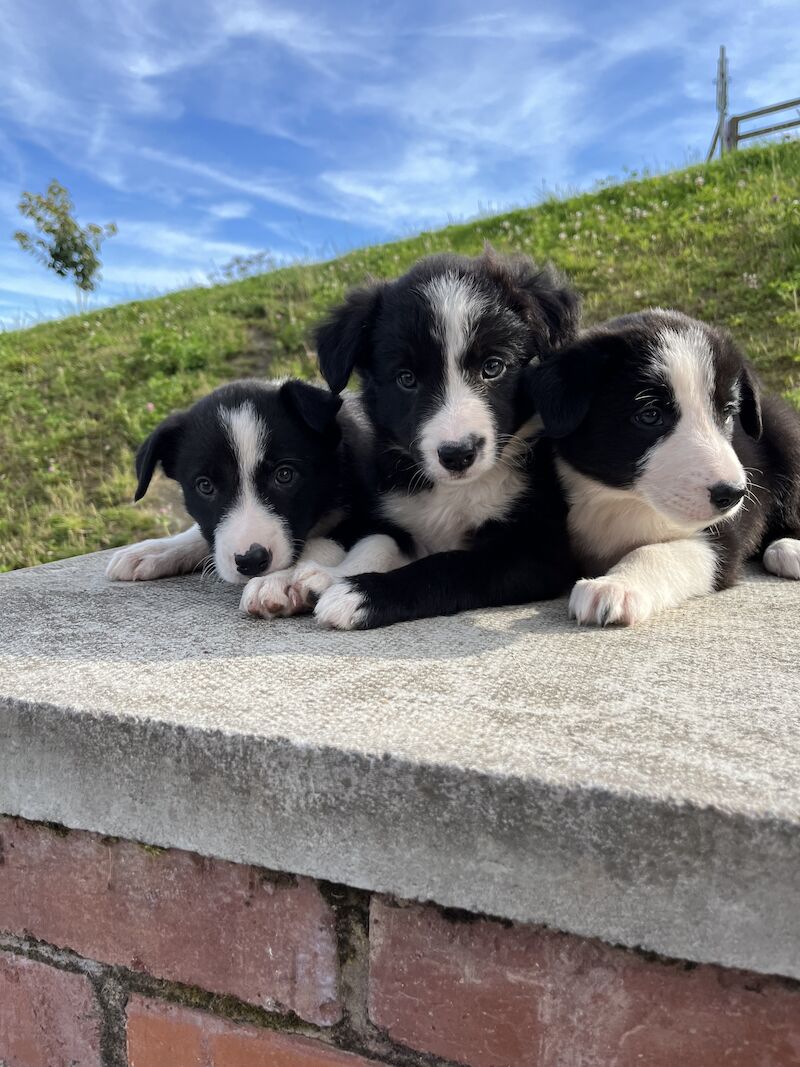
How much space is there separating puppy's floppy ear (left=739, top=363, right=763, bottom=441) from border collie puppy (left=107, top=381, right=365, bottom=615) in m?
1.20

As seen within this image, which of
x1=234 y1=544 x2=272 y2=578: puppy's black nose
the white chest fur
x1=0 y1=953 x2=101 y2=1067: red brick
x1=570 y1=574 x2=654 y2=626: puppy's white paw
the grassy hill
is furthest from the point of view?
the grassy hill

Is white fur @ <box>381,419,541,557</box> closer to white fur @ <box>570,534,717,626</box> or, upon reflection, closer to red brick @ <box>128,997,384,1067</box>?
white fur @ <box>570,534,717,626</box>

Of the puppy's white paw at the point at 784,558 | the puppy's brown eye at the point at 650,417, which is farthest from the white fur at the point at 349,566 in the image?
the puppy's white paw at the point at 784,558

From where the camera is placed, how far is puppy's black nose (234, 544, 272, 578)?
2.50 meters

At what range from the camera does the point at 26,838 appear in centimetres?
163

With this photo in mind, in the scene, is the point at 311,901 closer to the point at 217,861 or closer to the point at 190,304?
the point at 217,861

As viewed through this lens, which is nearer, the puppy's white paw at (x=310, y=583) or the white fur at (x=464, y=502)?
the puppy's white paw at (x=310, y=583)

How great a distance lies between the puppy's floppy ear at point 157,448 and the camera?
2861 millimetres

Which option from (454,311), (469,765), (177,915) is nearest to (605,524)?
(454,311)

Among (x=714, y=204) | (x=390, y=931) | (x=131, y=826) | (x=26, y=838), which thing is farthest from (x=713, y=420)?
(x=714, y=204)

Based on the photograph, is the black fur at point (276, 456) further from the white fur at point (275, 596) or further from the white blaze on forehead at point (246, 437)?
the white fur at point (275, 596)

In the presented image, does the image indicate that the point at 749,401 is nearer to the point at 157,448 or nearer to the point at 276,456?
the point at 276,456

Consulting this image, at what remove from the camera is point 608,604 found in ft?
6.95

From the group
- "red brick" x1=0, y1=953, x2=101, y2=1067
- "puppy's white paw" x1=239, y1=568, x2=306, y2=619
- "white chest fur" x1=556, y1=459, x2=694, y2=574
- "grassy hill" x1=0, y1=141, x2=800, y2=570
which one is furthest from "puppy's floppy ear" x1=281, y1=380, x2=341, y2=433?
"grassy hill" x1=0, y1=141, x2=800, y2=570
